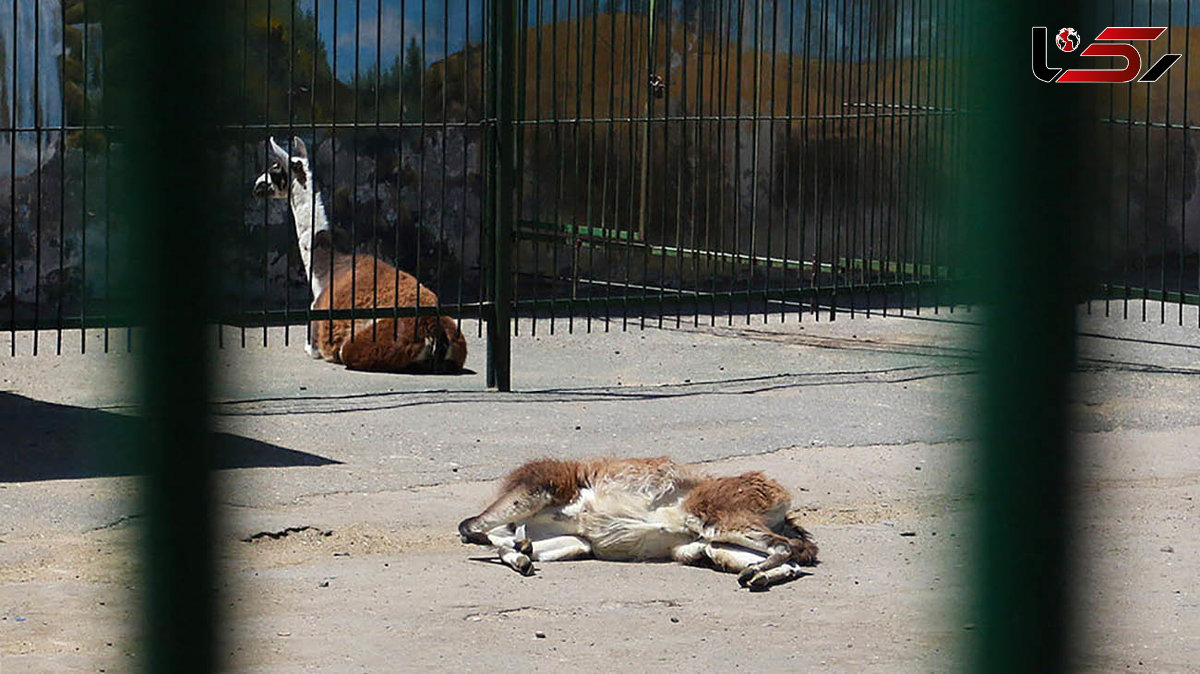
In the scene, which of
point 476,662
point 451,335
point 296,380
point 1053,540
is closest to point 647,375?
point 451,335

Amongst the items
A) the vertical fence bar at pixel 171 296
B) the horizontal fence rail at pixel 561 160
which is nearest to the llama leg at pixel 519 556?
the horizontal fence rail at pixel 561 160

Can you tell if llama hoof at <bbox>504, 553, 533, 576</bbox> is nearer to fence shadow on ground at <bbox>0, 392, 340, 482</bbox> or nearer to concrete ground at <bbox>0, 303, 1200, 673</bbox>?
concrete ground at <bbox>0, 303, 1200, 673</bbox>

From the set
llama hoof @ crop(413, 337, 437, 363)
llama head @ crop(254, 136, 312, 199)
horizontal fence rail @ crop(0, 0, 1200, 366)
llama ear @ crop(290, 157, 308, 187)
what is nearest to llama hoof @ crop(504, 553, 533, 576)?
horizontal fence rail @ crop(0, 0, 1200, 366)

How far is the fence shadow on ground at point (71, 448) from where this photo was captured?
7473mm

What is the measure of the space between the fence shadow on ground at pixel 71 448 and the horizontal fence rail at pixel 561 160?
1214 millimetres

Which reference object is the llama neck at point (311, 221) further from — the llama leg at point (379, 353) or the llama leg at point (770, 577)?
the llama leg at point (770, 577)

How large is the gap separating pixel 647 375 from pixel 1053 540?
9.23 m

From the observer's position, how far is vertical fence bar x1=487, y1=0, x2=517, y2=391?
9.65m

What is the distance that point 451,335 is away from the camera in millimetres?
10352

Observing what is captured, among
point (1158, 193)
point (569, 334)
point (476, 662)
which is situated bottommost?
point (476, 662)

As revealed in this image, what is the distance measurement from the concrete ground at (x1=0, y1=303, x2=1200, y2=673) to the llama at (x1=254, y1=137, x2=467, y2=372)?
0.16m

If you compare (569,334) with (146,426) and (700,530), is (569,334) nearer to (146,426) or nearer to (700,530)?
(700,530)

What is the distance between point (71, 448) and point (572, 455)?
2.26m

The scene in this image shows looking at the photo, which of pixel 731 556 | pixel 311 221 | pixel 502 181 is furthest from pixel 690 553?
pixel 311 221
